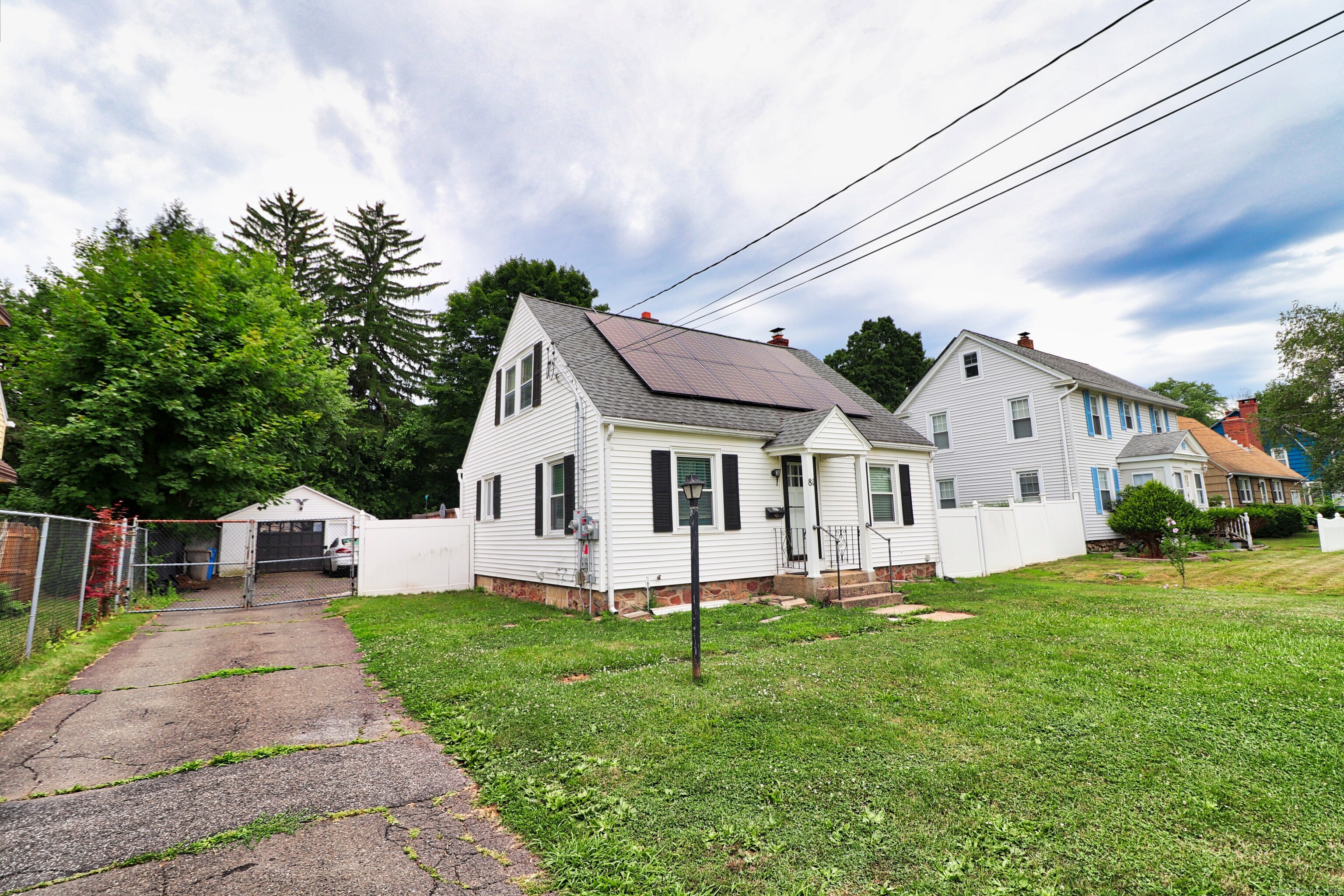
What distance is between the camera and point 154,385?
13.5 meters

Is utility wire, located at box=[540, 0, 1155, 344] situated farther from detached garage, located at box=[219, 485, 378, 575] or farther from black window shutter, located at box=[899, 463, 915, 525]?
detached garage, located at box=[219, 485, 378, 575]

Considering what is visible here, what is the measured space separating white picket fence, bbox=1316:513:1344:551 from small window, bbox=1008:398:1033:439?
7.23 meters

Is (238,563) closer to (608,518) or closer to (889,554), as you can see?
(608,518)

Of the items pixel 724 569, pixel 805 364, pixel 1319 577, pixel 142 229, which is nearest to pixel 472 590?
pixel 724 569

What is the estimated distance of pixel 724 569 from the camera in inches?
419

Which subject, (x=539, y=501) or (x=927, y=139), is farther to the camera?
(x=539, y=501)

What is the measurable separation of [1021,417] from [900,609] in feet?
45.9

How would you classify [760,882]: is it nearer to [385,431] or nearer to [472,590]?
[472,590]

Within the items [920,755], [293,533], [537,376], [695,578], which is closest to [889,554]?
[695,578]

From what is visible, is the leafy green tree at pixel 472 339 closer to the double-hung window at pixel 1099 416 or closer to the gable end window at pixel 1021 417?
the gable end window at pixel 1021 417

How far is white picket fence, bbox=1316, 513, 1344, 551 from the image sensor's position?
15.7 meters

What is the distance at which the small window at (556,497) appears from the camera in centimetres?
1123

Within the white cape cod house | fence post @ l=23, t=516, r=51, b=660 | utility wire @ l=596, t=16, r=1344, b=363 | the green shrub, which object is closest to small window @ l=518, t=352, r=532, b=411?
the white cape cod house

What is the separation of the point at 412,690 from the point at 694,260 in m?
7.24
